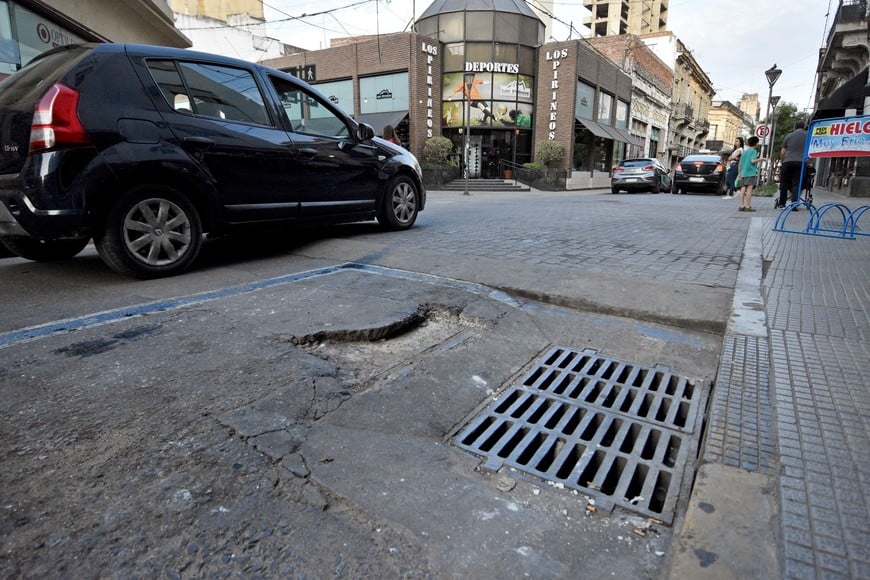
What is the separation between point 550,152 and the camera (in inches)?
1060

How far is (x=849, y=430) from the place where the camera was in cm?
198

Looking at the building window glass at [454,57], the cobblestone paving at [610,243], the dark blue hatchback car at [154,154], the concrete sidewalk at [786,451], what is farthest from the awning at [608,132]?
the concrete sidewalk at [786,451]

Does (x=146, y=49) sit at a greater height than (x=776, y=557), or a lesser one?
greater

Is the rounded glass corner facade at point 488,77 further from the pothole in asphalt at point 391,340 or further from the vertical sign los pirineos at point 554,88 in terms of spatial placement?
the pothole in asphalt at point 391,340

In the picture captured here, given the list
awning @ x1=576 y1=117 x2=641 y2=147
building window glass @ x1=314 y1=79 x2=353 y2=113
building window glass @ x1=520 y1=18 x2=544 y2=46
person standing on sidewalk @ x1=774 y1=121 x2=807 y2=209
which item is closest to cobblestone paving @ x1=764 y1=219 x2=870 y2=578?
person standing on sidewalk @ x1=774 y1=121 x2=807 y2=209

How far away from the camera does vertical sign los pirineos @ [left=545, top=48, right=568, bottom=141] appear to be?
2745 cm

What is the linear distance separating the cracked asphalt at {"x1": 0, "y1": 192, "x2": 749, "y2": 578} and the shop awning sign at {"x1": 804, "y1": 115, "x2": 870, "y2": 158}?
4870 mm

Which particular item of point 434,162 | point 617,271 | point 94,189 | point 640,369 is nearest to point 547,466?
point 640,369

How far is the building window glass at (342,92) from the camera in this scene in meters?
29.2

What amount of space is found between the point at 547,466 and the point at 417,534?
0.65 meters

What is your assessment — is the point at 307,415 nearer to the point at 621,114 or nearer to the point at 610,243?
the point at 610,243

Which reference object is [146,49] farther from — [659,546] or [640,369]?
[659,546]

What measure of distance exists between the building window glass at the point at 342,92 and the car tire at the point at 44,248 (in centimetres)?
2591

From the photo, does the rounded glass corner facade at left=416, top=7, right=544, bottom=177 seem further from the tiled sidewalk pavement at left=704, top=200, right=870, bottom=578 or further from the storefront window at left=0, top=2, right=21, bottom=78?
the tiled sidewalk pavement at left=704, top=200, right=870, bottom=578
